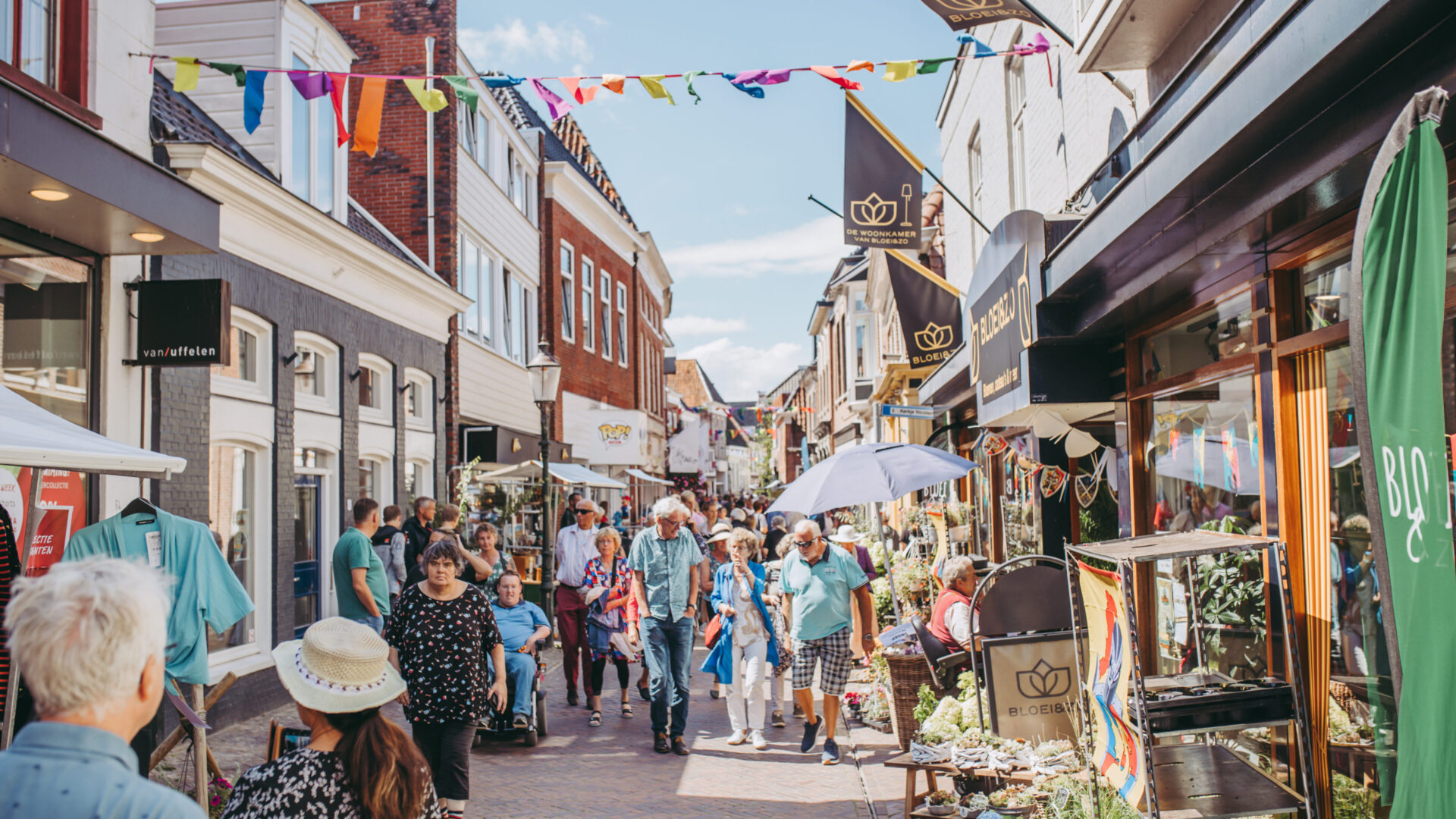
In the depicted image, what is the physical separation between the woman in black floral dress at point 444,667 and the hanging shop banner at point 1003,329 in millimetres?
3845

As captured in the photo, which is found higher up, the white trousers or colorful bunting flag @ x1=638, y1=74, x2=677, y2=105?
colorful bunting flag @ x1=638, y1=74, x2=677, y2=105

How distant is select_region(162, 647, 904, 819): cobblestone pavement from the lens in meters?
6.29

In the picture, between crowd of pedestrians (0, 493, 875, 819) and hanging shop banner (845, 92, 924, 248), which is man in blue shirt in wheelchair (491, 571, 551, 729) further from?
hanging shop banner (845, 92, 924, 248)

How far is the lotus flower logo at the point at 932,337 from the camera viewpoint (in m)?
13.5

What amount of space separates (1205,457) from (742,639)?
3.74 metres

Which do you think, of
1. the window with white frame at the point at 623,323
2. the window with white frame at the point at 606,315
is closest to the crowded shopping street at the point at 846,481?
the window with white frame at the point at 606,315

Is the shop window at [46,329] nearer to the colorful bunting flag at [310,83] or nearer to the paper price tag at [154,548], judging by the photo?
the paper price tag at [154,548]

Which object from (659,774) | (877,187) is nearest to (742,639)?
(659,774)

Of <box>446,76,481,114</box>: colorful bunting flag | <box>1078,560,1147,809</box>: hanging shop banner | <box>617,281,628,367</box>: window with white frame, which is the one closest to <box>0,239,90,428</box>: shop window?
<box>446,76,481,114</box>: colorful bunting flag

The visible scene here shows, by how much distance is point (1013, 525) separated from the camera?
36.4ft

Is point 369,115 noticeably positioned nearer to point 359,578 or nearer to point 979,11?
point 359,578

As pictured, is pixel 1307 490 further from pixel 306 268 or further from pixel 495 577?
pixel 306 268

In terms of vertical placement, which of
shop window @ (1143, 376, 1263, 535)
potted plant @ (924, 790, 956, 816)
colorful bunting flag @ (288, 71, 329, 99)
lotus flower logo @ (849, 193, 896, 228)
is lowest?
potted plant @ (924, 790, 956, 816)

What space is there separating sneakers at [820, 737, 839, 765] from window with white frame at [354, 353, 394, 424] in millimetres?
7447
